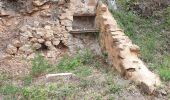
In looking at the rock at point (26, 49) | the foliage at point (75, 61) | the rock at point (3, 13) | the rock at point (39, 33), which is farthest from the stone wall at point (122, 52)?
the rock at point (3, 13)

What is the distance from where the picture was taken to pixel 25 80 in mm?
7523

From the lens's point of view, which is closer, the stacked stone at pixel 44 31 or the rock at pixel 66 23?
the stacked stone at pixel 44 31

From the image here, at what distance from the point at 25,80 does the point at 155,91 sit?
248cm

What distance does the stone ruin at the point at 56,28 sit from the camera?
8570mm

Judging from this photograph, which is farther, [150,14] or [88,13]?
[150,14]

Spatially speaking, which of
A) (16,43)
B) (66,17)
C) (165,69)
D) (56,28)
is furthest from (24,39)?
(165,69)

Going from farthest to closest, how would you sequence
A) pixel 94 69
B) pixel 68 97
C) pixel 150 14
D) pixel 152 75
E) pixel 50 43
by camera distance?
pixel 150 14 → pixel 50 43 → pixel 94 69 → pixel 152 75 → pixel 68 97

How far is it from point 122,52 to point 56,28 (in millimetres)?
1873

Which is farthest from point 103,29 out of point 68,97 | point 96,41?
point 68,97

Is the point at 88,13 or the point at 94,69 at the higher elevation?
the point at 88,13

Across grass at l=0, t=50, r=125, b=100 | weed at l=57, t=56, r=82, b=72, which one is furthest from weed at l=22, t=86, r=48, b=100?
weed at l=57, t=56, r=82, b=72

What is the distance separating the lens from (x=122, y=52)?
7824mm

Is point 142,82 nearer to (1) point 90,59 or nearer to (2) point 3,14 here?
(1) point 90,59

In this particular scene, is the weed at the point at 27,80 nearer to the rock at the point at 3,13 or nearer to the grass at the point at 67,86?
the grass at the point at 67,86
